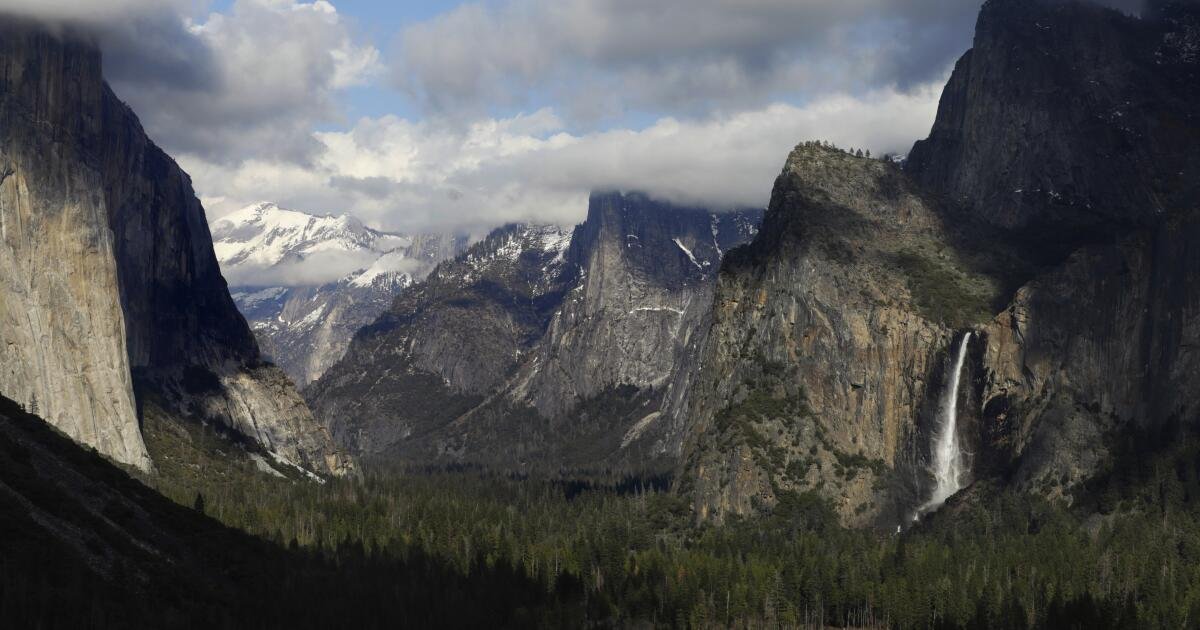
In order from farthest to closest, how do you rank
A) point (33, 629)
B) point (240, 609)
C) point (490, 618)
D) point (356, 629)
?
point (490, 618)
point (356, 629)
point (240, 609)
point (33, 629)

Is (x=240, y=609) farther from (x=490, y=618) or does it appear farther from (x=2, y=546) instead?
(x=490, y=618)

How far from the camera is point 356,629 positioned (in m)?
158

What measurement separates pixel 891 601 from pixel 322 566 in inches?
3255

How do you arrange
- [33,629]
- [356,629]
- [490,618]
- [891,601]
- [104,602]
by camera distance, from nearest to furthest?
[33,629], [104,602], [356,629], [490,618], [891,601]

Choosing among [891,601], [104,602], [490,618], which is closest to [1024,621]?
[891,601]

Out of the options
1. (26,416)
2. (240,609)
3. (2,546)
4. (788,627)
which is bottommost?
(788,627)

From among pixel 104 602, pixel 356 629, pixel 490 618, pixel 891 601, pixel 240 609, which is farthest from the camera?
pixel 891 601

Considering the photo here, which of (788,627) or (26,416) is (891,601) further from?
(26,416)

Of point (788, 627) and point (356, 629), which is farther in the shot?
point (788, 627)

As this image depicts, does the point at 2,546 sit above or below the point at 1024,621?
above

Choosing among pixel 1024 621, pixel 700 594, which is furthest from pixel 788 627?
pixel 1024 621

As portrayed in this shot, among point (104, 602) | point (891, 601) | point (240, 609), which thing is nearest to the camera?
point (104, 602)

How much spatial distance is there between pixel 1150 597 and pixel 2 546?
147 meters

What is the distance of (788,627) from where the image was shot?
7702 inches
